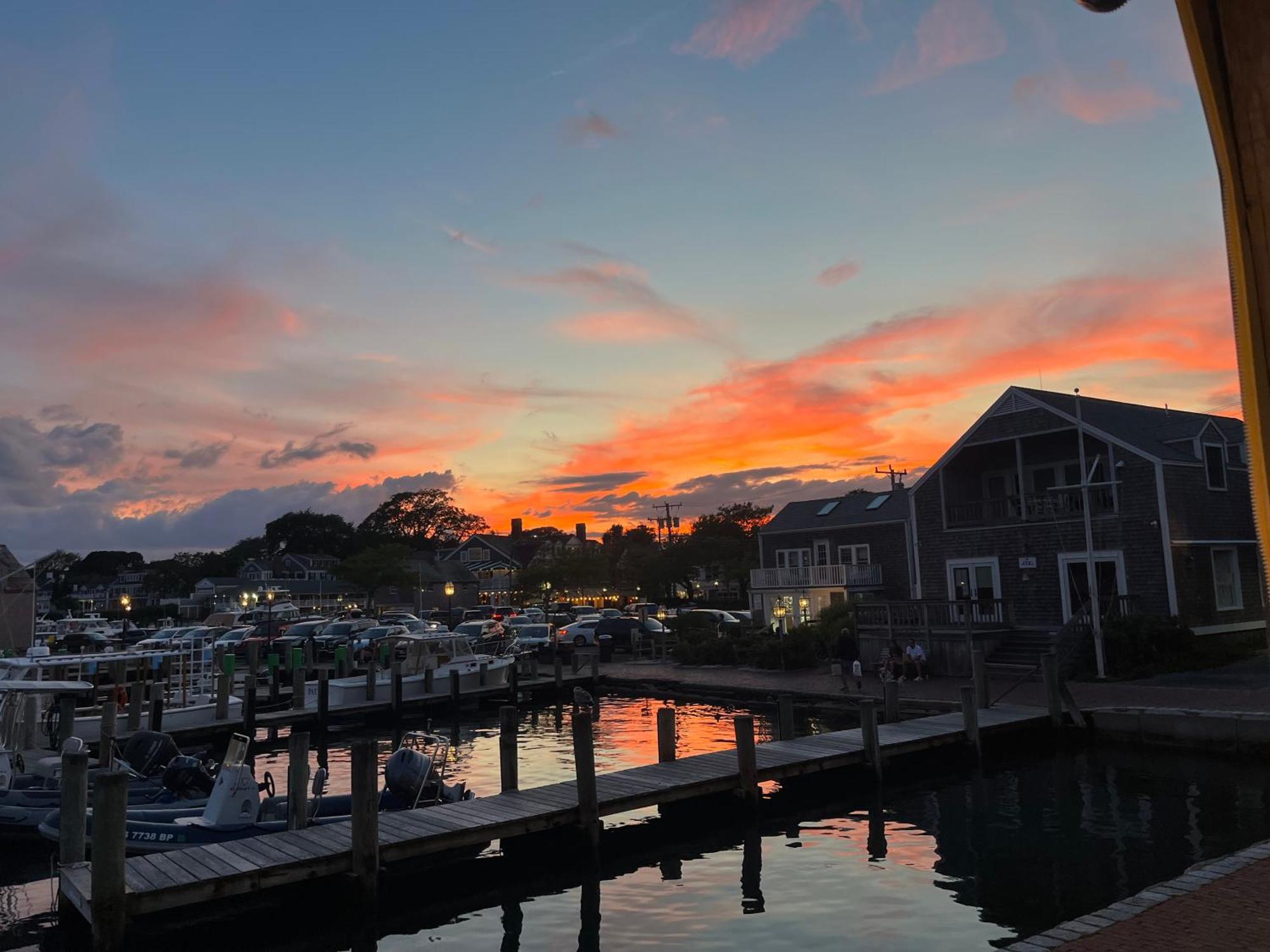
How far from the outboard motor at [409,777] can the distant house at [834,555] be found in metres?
30.6

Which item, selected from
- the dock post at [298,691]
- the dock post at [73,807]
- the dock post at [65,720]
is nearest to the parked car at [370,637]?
the dock post at [298,691]

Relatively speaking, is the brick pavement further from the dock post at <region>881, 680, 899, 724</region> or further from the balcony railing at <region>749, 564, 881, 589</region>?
the balcony railing at <region>749, 564, 881, 589</region>

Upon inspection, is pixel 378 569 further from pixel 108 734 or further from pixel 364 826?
pixel 364 826

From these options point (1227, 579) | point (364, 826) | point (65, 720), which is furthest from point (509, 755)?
point (1227, 579)

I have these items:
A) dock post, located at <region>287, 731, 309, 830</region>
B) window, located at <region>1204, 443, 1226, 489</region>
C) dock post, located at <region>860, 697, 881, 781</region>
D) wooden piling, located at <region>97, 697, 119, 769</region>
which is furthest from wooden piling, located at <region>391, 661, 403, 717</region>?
window, located at <region>1204, 443, 1226, 489</region>

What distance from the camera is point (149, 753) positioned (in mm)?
19922

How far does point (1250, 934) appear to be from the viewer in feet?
29.6

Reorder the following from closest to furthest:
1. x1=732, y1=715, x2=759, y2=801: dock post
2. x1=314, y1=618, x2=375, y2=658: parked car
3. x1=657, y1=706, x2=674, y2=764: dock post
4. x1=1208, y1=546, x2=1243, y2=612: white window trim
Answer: x1=732, y1=715, x2=759, y2=801: dock post → x1=657, y1=706, x2=674, y2=764: dock post → x1=1208, y1=546, x2=1243, y2=612: white window trim → x1=314, y1=618, x2=375, y2=658: parked car

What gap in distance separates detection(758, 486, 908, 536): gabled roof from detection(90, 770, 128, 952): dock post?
39037 mm

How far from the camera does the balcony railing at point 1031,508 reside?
33.0 m

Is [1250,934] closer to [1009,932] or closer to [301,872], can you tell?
[1009,932]

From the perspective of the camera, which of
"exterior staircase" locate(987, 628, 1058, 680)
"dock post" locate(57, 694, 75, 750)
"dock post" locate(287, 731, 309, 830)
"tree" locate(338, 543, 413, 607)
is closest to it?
"dock post" locate(287, 731, 309, 830)

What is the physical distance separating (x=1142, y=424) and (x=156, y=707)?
34.0 meters

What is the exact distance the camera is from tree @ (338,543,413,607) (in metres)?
91.4
